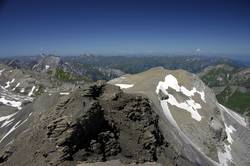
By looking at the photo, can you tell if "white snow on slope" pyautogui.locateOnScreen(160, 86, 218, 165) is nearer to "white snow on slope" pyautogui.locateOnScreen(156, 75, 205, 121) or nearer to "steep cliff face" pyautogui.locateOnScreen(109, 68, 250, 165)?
"steep cliff face" pyautogui.locateOnScreen(109, 68, 250, 165)

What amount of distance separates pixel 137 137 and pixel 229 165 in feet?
99.2

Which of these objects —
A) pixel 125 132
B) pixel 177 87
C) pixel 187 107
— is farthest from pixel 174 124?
pixel 125 132

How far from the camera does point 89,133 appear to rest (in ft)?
97.5

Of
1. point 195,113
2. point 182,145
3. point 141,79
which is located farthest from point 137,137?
point 141,79

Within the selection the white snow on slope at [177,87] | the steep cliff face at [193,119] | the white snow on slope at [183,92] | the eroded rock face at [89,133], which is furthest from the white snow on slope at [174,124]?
the eroded rock face at [89,133]

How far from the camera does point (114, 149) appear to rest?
103 feet

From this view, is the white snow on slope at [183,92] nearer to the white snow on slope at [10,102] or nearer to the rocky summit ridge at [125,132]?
the rocky summit ridge at [125,132]

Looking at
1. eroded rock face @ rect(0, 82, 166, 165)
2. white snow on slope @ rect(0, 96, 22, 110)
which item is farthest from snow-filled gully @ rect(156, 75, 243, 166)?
white snow on slope @ rect(0, 96, 22, 110)

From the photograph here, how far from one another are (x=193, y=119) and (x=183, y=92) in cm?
972

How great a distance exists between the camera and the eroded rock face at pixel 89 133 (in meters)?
27.1

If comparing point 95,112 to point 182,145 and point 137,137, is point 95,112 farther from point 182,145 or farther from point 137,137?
point 182,145

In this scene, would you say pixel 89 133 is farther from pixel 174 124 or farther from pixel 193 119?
pixel 193 119

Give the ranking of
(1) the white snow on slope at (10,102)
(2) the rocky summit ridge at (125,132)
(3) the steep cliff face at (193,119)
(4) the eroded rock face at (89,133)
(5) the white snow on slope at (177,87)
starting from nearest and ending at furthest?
1. (4) the eroded rock face at (89,133)
2. (2) the rocky summit ridge at (125,132)
3. (3) the steep cliff face at (193,119)
4. (5) the white snow on slope at (177,87)
5. (1) the white snow on slope at (10,102)

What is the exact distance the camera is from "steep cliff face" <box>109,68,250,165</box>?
57269 mm
